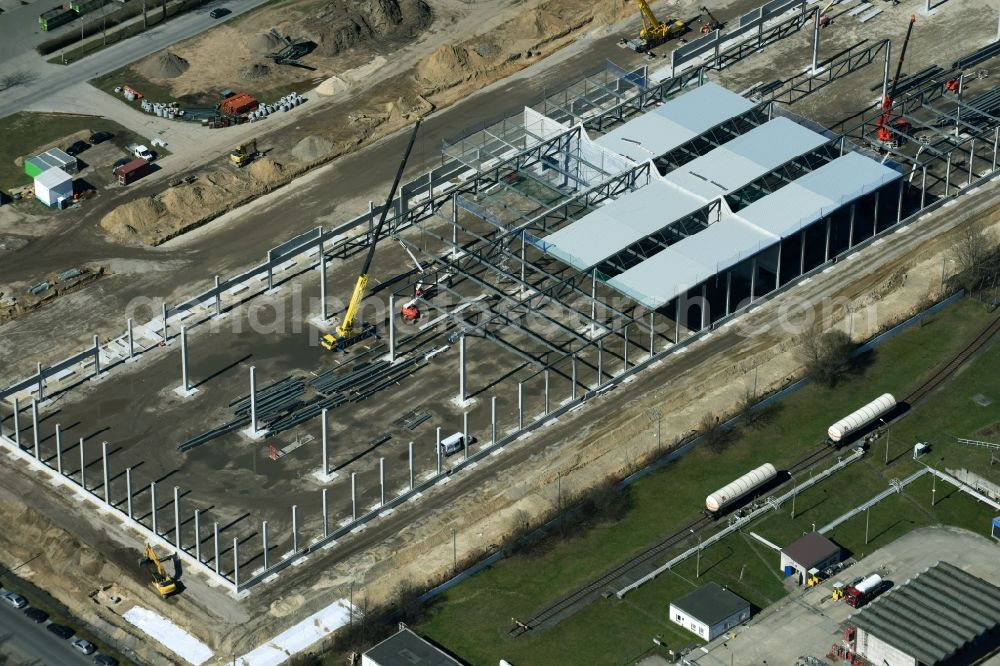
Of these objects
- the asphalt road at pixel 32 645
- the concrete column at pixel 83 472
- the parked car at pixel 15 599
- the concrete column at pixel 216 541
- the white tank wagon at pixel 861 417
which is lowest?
the asphalt road at pixel 32 645

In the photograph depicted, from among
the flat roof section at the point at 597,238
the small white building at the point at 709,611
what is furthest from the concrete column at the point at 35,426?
the small white building at the point at 709,611

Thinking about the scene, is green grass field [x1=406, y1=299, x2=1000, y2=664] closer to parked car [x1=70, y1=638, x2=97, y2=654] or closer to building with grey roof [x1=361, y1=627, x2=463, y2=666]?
building with grey roof [x1=361, y1=627, x2=463, y2=666]

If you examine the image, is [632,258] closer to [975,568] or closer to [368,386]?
[368,386]

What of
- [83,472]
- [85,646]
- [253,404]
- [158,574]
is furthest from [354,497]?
[85,646]

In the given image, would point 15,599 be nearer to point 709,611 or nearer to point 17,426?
Result: point 17,426

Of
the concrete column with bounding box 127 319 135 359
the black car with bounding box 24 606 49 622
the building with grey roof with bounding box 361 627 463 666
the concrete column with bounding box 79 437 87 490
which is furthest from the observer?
the concrete column with bounding box 127 319 135 359

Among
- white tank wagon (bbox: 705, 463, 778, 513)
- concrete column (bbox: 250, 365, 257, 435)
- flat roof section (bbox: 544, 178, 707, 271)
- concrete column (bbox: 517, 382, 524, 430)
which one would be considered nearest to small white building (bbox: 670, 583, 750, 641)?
white tank wagon (bbox: 705, 463, 778, 513)

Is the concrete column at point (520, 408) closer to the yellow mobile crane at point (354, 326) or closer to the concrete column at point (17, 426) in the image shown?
the yellow mobile crane at point (354, 326)
